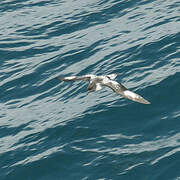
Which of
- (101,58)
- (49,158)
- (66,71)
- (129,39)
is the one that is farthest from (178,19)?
(49,158)

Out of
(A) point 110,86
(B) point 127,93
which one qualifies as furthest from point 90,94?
(B) point 127,93

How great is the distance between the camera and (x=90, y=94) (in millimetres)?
25203

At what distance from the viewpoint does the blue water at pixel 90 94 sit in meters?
19.9

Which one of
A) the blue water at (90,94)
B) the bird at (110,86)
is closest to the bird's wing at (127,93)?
the bird at (110,86)

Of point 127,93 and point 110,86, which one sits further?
point 110,86

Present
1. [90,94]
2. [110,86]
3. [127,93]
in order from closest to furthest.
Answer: [127,93] < [110,86] < [90,94]

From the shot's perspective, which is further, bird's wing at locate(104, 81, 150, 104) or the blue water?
the blue water

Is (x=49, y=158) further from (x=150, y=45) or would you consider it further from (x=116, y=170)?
(x=150, y=45)

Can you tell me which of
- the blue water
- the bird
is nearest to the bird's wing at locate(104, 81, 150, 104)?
the bird

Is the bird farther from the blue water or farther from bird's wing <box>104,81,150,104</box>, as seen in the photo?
the blue water

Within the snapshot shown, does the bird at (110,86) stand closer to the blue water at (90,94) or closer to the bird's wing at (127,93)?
the bird's wing at (127,93)

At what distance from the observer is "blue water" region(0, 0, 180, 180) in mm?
19891

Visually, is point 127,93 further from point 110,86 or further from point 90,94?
point 90,94

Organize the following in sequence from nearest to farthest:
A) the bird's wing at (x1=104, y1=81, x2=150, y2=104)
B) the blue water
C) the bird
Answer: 1. the bird's wing at (x1=104, y1=81, x2=150, y2=104)
2. the bird
3. the blue water
